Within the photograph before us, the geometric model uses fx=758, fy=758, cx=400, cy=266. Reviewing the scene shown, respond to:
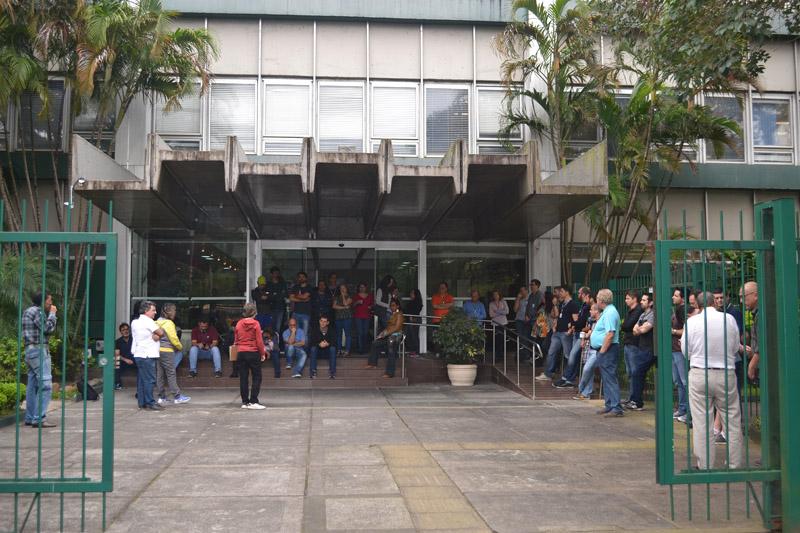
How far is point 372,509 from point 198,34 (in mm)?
12577

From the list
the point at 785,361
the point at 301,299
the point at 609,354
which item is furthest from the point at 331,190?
the point at 785,361

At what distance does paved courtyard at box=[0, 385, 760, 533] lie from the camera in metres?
6.11

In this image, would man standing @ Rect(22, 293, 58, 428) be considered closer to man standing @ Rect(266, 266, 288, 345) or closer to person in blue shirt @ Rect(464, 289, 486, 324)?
man standing @ Rect(266, 266, 288, 345)

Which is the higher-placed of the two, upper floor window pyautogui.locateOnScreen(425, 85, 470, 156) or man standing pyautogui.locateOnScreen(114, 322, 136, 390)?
upper floor window pyautogui.locateOnScreen(425, 85, 470, 156)

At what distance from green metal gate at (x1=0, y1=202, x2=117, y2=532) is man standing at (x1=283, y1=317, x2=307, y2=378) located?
3.91 meters

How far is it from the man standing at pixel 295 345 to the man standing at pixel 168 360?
270cm

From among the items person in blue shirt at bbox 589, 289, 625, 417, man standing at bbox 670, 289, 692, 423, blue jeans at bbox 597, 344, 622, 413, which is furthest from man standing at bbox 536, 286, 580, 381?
man standing at bbox 670, 289, 692, 423

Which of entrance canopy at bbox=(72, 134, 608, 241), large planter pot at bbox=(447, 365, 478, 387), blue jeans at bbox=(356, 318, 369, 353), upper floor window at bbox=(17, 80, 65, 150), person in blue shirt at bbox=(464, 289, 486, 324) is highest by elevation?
upper floor window at bbox=(17, 80, 65, 150)

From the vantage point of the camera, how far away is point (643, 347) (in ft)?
38.0

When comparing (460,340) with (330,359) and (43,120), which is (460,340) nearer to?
(330,359)

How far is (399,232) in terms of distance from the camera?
61.7 feet

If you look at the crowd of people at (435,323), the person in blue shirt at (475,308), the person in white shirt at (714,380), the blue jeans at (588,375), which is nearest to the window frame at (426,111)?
the crowd of people at (435,323)

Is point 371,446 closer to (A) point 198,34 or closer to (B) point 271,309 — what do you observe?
(B) point 271,309

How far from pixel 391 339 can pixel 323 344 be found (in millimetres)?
1424
